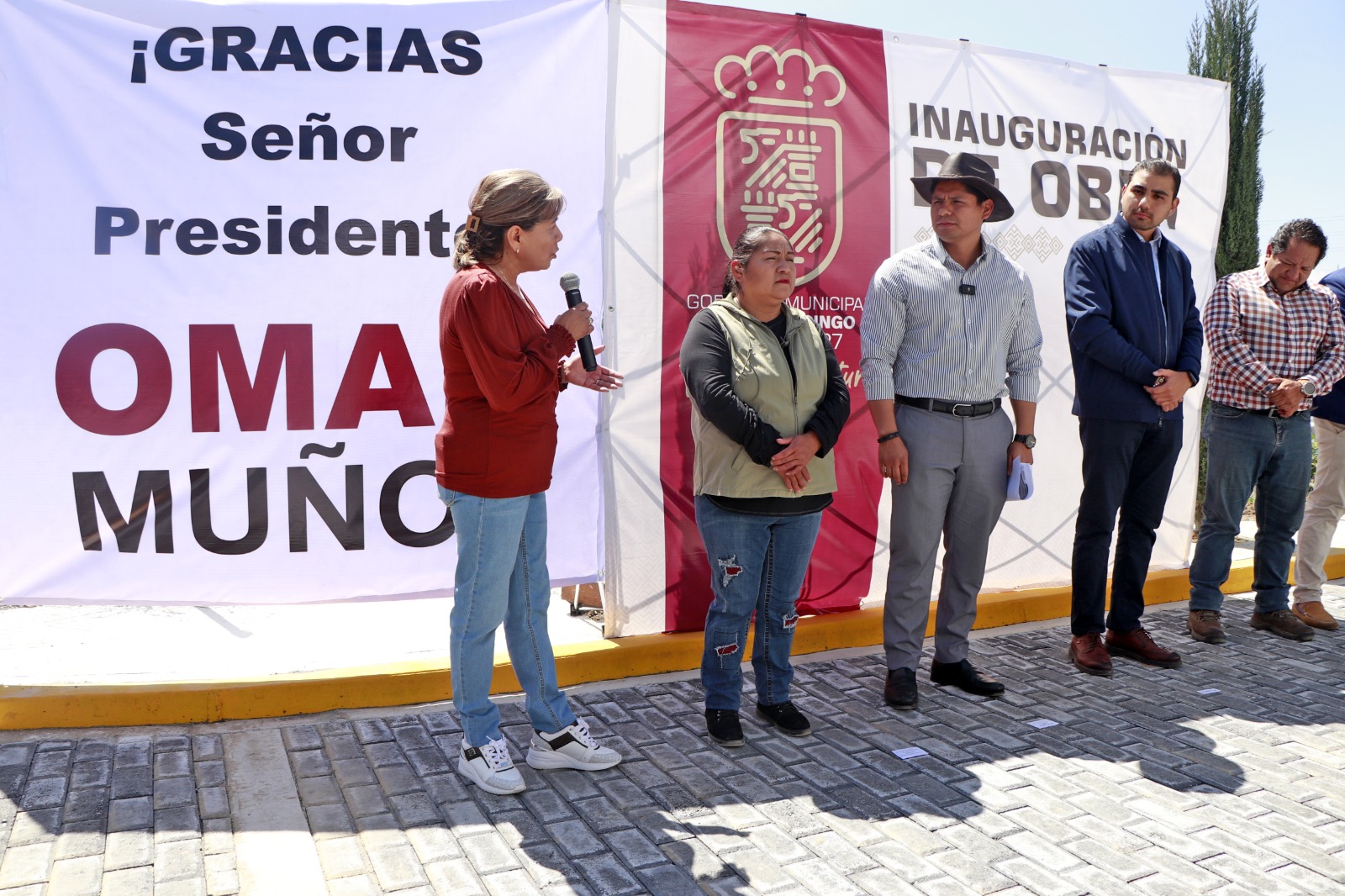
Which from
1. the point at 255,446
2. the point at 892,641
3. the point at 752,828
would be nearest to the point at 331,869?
the point at 752,828

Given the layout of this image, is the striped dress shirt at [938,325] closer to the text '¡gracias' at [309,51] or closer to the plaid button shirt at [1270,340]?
the plaid button shirt at [1270,340]

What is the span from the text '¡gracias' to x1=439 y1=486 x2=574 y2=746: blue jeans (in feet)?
6.48

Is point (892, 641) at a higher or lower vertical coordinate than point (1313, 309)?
lower

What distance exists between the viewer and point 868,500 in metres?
5.32

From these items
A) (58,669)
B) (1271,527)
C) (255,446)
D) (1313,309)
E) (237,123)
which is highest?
(237,123)

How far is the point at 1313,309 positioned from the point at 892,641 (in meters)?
2.80

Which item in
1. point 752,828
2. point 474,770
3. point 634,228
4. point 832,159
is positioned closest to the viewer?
point 752,828

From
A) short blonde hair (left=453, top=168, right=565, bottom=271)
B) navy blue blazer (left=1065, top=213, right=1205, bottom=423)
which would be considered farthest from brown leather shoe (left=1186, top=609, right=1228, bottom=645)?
short blonde hair (left=453, top=168, right=565, bottom=271)

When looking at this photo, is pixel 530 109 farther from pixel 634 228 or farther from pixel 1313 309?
pixel 1313 309

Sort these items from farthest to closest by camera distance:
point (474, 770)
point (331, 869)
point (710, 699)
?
point (710, 699)
point (474, 770)
point (331, 869)

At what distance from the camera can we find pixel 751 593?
3.95m

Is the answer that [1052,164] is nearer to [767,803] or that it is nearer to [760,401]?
[760,401]

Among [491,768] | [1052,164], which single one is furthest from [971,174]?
[491,768]

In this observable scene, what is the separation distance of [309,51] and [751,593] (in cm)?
281
